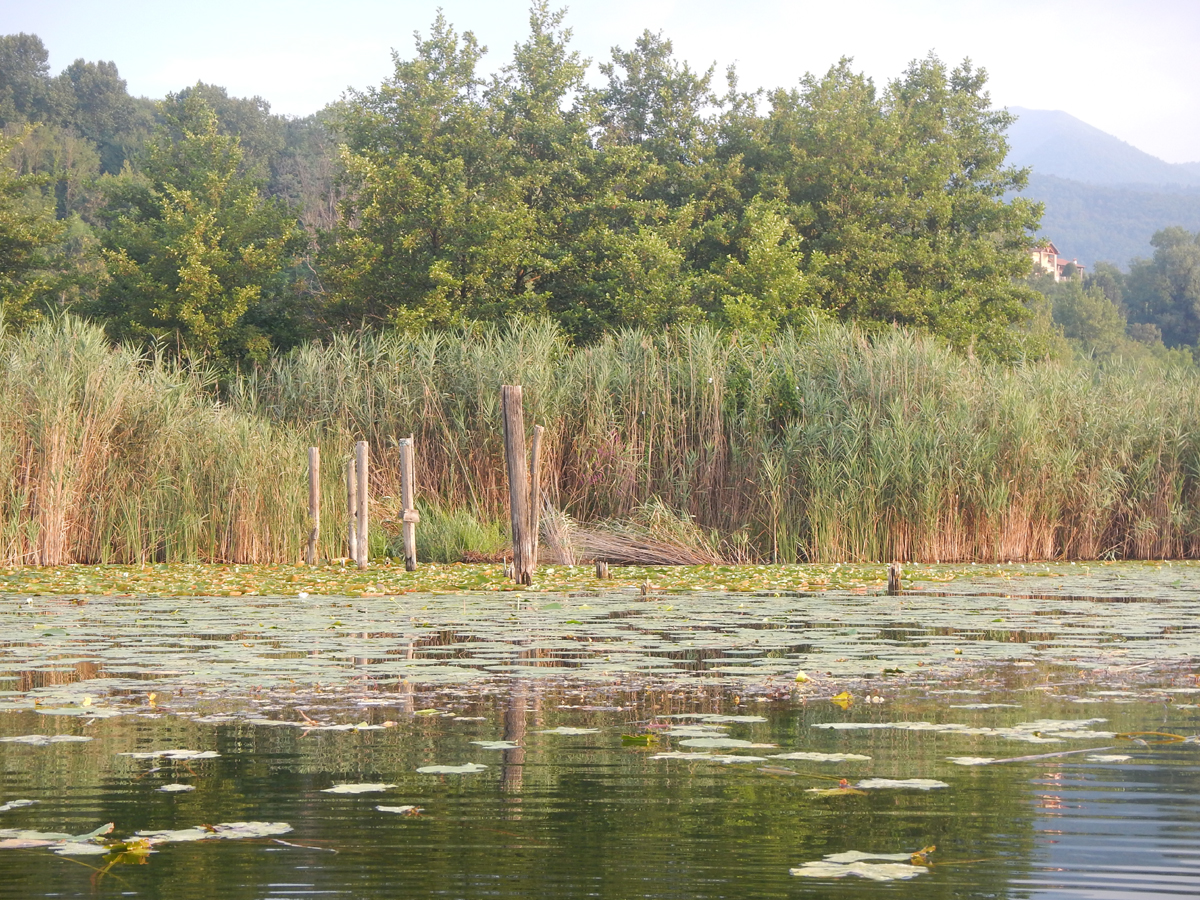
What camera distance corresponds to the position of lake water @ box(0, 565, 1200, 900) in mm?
3318

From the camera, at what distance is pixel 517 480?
1233 centimetres

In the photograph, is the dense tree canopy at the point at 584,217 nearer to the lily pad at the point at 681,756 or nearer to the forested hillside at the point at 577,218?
the forested hillside at the point at 577,218

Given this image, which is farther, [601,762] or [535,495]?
[535,495]

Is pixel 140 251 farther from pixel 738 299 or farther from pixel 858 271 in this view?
pixel 858 271

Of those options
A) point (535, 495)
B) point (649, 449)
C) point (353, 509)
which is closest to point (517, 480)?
point (535, 495)

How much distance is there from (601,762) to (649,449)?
41.0ft

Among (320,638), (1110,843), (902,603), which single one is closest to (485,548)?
(902,603)

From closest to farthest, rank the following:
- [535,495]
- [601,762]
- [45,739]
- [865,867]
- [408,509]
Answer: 1. [865,867]
2. [601,762]
3. [45,739]
4. [535,495]
5. [408,509]

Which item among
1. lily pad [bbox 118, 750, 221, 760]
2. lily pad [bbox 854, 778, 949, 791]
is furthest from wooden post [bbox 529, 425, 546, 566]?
lily pad [bbox 854, 778, 949, 791]

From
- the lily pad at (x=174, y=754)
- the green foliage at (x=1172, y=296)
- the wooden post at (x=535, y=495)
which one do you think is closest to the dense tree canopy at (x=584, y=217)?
the wooden post at (x=535, y=495)

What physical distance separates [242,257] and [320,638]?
19.4 metres

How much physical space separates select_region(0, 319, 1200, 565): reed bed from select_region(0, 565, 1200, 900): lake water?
6.73 m

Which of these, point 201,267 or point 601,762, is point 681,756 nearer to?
point 601,762

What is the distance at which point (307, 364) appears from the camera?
18.6 meters
